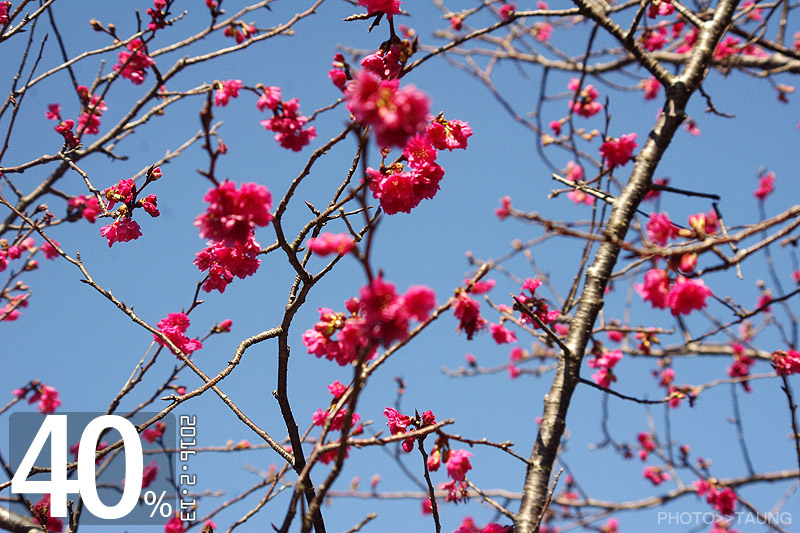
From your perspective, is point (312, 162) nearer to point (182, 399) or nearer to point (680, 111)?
point (182, 399)

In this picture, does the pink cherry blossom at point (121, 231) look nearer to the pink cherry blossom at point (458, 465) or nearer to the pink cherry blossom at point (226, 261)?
the pink cherry blossom at point (226, 261)

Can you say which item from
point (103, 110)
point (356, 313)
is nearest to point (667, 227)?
point (356, 313)

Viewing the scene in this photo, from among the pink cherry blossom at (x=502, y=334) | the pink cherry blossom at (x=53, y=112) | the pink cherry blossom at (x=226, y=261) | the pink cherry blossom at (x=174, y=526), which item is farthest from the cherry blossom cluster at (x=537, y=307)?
the pink cherry blossom at (x=53, y=112)

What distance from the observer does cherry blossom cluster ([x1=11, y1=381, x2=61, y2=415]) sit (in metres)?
4.08

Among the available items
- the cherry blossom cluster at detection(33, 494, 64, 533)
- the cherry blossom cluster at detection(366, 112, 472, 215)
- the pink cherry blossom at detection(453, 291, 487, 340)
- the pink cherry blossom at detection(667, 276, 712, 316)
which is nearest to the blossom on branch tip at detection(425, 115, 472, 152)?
the cherry blossom cluster at detection(366, 112, 472, 215)

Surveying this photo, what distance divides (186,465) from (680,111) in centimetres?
298

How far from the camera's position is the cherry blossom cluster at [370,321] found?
0.99m

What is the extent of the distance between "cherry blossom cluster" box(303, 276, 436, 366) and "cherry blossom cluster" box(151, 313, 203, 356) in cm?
148

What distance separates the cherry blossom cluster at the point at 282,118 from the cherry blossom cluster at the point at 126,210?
2.07 feet

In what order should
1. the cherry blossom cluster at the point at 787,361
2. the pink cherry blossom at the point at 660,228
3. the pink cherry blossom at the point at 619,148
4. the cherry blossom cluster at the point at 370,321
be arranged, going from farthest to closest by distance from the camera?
the pink cherry blossom at the point at 619,148 < the cherry blossom cluster at the point at 787,361 < the pink cherry blossom at the point at 660,228 < the cherry blossom cluster at the point at 370,321

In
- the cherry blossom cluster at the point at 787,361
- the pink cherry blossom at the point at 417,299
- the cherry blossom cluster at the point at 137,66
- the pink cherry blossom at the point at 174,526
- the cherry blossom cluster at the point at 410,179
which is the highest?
the cherry blossom cluster at the point at 137,66

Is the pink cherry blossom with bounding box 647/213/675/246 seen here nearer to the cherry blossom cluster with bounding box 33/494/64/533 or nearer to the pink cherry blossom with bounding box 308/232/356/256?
the pink cherry blossom with bounding box 308/232/356/256

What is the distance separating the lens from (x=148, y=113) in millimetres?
3049

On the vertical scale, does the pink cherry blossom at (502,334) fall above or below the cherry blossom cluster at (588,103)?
below
